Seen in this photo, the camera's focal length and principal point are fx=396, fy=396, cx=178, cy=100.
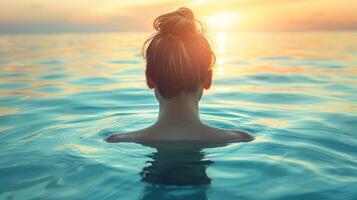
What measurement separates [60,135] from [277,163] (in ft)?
8.52

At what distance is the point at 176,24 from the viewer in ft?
9.85

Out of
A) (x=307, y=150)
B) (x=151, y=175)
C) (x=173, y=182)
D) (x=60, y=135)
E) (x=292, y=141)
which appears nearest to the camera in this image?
(x=173, y=182)

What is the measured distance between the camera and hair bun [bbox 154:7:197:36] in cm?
301

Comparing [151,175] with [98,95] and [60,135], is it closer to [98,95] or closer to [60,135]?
[60,135]

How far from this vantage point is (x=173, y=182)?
112 inches

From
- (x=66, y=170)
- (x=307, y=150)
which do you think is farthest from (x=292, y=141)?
(x=66, y=170)

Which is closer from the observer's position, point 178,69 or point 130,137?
point 178,69

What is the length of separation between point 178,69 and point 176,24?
34cm

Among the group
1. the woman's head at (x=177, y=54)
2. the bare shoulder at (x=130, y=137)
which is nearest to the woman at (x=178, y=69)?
the woman's head at (x=177, y=54)

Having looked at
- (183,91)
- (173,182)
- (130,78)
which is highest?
(130,78)

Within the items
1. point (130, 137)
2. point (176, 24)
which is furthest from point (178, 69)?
point (130, 137)

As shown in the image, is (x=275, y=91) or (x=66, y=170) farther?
(x=275, y=91)

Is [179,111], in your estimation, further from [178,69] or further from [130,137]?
[130,137]

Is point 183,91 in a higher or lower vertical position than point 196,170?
higher
